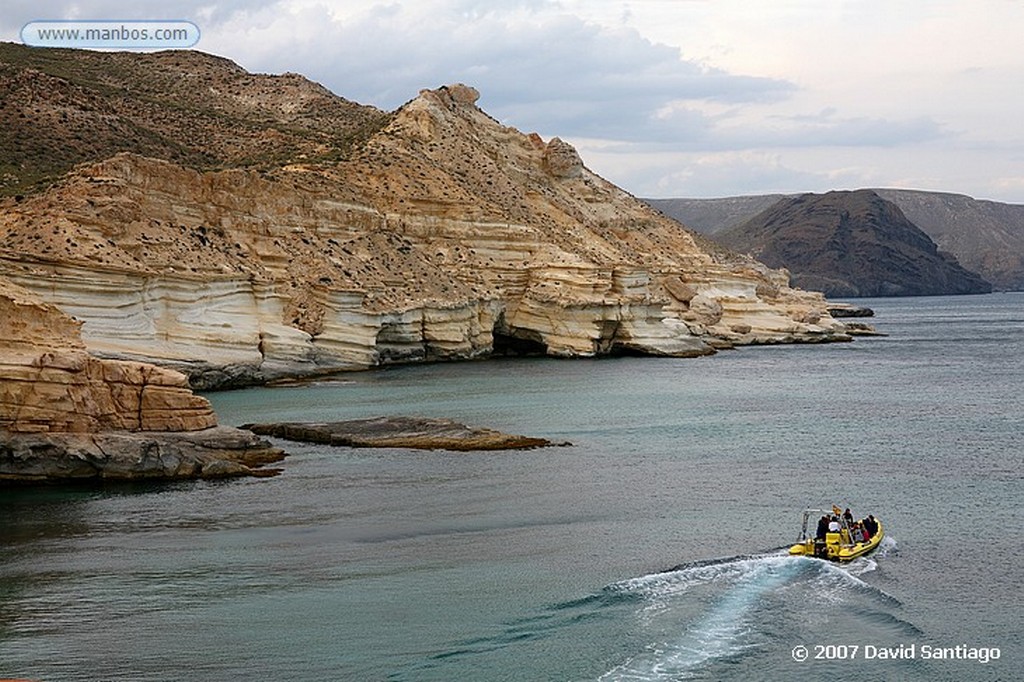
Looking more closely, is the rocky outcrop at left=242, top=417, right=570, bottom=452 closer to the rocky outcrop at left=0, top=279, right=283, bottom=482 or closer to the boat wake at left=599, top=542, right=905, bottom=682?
the rocky outcrop at left=0, top=279, right=283, bottom=482

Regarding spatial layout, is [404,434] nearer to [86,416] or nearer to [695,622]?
[86,416]

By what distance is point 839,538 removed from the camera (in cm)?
2719

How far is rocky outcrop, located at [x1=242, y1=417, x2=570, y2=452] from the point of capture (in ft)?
139

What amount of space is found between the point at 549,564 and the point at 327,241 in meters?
57.6

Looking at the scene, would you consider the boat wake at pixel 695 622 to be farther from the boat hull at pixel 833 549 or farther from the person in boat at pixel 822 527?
the person in boat at pixel 822 527

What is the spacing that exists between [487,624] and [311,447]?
21999 millimetres

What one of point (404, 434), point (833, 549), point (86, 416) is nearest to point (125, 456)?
point (86, 416)

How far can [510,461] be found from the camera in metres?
39.5

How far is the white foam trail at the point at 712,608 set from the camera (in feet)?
65.3

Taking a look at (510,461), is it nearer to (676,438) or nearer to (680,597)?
(676,438)

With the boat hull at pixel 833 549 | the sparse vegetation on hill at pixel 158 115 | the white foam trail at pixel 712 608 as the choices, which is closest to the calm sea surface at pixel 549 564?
the white foam trail at pixel 712 608

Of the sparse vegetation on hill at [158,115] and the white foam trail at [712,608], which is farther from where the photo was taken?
the sparse vegetation on hill at [158,115]

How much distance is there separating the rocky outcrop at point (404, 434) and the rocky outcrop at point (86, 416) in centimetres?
527

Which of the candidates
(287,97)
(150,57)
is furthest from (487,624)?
(150,57)
